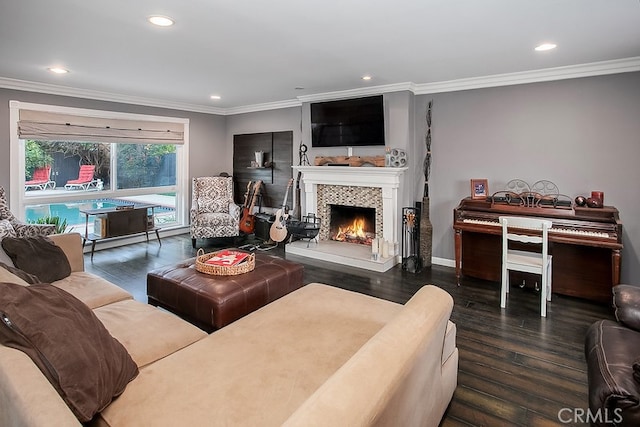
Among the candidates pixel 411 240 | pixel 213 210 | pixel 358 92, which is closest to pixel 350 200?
pixel 411 240

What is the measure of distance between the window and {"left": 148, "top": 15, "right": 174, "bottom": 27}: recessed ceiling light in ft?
10.6

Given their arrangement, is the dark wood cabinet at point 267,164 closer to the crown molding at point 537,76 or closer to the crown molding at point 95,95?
the crown molding at point 95,95

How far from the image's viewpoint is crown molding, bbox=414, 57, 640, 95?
3539 millimetres

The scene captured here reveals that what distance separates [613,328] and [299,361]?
167cm

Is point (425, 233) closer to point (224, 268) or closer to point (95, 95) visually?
point (224, 268)

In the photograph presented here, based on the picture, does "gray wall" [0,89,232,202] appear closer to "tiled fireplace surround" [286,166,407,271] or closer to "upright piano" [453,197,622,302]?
"tiled fireplace surround" [286,166,407,271]

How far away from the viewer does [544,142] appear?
13.1 ft

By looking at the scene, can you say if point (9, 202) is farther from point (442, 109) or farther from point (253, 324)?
point (442, 109)

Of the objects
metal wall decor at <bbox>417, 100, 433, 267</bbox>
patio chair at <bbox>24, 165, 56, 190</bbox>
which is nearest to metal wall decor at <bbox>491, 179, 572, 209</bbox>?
metal wall decor at <bbox>417, 100, 433, 267</bbox>

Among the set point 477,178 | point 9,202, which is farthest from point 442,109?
point 9,202

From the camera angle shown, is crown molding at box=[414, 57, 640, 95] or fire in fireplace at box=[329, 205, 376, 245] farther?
fire in fireplace at box=[329, 205, 376, 245]

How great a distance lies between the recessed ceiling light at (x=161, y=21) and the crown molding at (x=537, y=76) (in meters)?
3.06

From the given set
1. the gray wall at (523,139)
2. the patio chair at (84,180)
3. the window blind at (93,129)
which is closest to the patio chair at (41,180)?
the patio chair at (84,180)

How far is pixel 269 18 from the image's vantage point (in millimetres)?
2543
